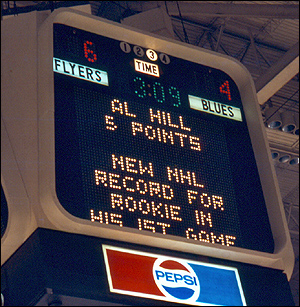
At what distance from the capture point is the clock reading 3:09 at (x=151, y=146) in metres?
2.82

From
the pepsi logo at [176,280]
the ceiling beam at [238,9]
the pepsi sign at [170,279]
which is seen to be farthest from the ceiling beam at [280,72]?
the pepsi logo at [176,280]

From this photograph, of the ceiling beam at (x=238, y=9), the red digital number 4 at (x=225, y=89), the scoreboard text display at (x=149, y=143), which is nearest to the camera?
the scoreboard text display at (x=149, y=143)

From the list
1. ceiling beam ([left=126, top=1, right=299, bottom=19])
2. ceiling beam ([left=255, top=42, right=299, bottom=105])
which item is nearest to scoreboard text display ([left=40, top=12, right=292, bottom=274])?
ceiling beam ([left=126, top=1, right=299, bottom=19])

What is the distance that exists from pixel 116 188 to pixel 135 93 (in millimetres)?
643

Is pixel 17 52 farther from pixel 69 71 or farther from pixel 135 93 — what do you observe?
pixel 135 93

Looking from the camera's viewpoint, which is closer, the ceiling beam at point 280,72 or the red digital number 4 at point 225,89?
the red digital number 4 at point 225,89

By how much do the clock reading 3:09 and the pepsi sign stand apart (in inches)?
5.3

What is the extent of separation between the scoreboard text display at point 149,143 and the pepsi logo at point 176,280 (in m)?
0.10

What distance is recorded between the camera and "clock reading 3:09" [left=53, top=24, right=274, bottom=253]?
2.82m

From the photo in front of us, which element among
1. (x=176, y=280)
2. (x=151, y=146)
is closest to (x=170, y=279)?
(x=176, y=280)

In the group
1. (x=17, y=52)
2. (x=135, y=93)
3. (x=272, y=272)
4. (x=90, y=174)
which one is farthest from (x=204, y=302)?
(x=17, y=52)

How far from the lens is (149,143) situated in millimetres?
3098

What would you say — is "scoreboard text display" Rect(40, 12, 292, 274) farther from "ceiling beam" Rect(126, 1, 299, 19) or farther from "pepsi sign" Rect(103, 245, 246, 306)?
"ceiling beam" Rect(126, 1, 299, 19)

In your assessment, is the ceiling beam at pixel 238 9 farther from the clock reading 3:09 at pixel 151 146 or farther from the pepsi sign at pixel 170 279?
the pepsi sign at pixel 170 279
